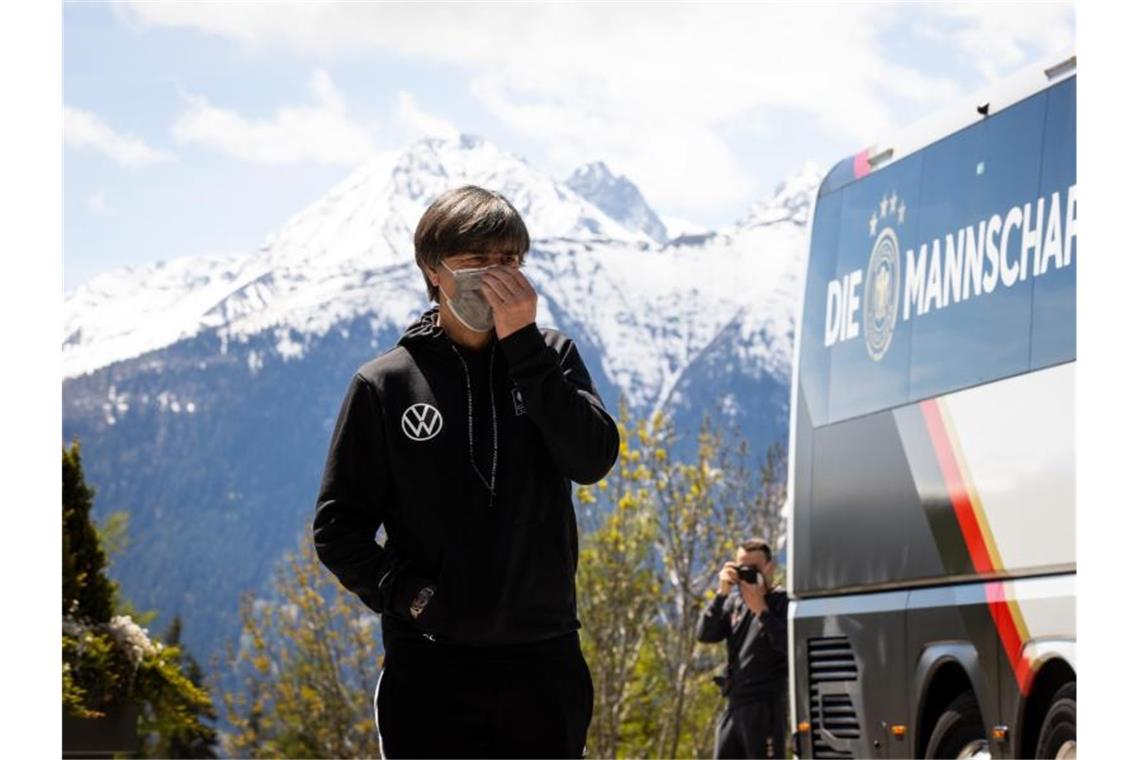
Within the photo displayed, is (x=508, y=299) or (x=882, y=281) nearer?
(x=508, y=299)

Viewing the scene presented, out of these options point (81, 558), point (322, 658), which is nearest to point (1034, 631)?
point (81, 558)

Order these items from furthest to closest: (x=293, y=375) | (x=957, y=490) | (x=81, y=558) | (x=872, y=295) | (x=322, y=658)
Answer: (x=293, y=375), (x=322, y=658), (x=81, y=558), (x=872, y=295), (x=957, y=490)

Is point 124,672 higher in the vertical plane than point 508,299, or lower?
lower

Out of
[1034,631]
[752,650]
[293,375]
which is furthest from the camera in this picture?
[293,375]

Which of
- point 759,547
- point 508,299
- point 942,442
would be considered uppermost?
point 508,299

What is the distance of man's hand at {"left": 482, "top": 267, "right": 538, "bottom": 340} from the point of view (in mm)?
4414

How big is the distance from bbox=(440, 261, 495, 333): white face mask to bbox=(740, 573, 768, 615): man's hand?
9110 mm

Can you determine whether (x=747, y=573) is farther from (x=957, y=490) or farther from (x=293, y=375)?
(x=293, y=375)

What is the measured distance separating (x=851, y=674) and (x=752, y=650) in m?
2.86

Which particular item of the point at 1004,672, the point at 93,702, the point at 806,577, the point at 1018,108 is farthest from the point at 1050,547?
the point at 93,702

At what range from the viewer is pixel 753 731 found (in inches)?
545

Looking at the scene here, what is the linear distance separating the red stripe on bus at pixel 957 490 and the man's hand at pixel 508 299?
4.94 m

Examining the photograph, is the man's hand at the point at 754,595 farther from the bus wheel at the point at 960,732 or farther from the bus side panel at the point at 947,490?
the bus wheel at the point at 960,732

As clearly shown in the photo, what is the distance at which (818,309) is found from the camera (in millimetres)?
11781
